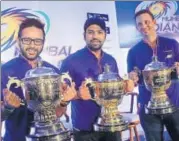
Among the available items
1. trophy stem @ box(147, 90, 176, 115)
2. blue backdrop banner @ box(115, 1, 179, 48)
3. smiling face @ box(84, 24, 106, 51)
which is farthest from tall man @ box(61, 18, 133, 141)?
trophy stem @ box(147, 90, 176, 115)

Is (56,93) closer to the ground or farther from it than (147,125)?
farther from it

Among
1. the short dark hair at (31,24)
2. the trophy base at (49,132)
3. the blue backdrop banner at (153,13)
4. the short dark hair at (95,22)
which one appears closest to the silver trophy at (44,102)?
the trophy base at (49,132)

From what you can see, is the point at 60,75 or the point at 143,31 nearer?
the point at 60,75

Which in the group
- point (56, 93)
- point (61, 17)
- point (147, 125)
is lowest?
point (147, 125)

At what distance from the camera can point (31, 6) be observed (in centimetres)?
140

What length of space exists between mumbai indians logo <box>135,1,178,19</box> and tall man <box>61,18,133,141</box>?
26 cm

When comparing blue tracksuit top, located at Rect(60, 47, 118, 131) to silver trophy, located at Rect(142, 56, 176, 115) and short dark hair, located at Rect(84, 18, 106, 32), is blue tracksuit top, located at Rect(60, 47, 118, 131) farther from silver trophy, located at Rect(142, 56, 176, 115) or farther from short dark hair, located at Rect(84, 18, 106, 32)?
silver trophy, located at Rect(142, 56, 176, 115)

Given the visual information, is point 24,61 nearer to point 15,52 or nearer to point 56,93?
point 15,52

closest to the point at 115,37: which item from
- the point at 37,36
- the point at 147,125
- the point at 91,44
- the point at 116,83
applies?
the point at 91,44

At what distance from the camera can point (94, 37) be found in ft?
4.87

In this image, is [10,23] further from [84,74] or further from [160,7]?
[160,7]

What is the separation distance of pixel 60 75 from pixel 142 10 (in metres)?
0.57

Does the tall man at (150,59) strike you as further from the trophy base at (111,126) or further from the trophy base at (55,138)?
the trophy base at (55,138)

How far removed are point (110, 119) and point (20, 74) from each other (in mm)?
474
